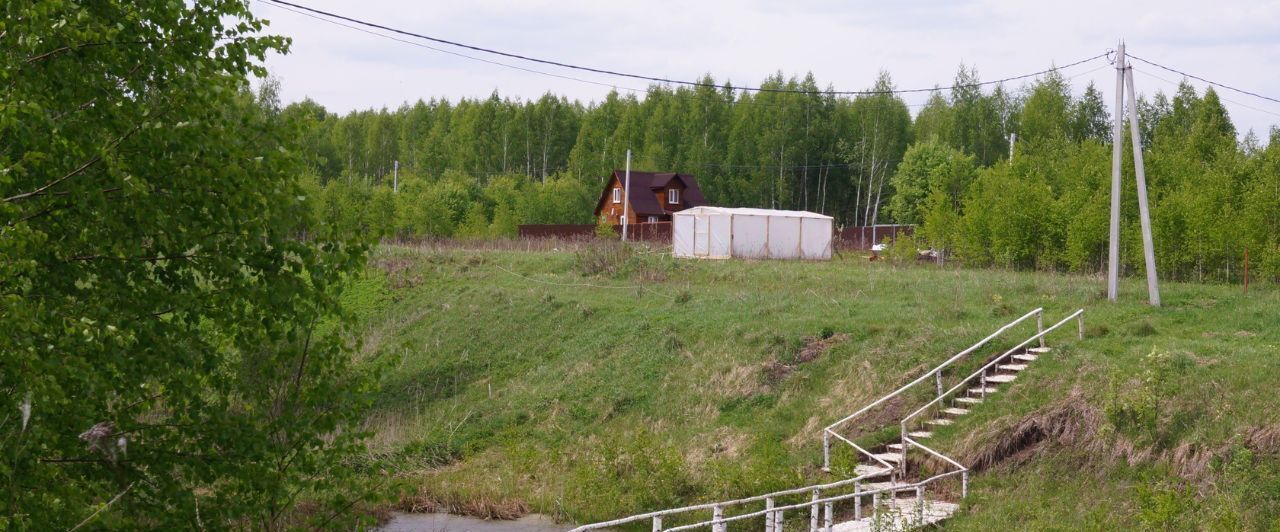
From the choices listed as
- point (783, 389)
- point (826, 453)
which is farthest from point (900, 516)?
point (783, 389)

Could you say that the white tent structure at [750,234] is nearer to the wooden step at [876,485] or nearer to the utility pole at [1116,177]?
the utility pole at [1116,177]

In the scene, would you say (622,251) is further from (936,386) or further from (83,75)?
(83,75)

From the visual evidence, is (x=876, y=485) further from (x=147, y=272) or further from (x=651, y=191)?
(x=651, y=191)

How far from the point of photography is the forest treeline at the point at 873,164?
3712 centimetres

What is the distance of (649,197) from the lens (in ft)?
264

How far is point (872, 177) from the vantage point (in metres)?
88.1

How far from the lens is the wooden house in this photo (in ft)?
260

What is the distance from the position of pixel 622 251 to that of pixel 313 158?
120 feet

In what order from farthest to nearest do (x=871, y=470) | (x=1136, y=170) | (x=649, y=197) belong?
(x=649, y=197), (x=1136, y=170), (x=871, y=470)

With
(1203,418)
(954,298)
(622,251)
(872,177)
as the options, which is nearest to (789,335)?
(954,298)

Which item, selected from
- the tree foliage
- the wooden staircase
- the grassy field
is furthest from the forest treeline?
the tree foliage

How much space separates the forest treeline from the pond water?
1381 cm

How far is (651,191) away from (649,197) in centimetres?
72

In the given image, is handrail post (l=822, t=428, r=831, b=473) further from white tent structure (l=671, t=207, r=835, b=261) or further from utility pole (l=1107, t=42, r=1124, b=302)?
white tent structure (l=671, t=207, r=835, b=261)
